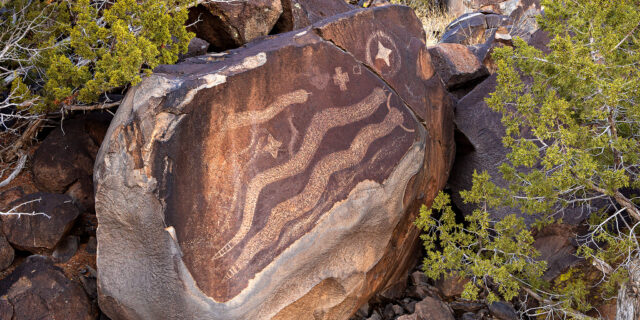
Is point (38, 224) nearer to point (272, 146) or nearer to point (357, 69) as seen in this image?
point (272, 146)

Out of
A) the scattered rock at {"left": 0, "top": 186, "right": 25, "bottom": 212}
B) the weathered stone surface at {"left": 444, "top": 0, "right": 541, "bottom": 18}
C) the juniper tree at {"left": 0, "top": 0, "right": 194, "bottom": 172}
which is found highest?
the juniper tree at {"left": 0, "top": 0, "right": 194, "bottom": 172}

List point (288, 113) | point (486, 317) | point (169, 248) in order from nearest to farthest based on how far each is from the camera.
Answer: point (169, 248), point (288, 113), point (486, 317)

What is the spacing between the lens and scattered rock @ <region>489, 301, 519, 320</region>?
158 inches

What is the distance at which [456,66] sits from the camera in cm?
564

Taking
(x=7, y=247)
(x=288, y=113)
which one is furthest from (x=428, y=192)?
(x=7, y=247)

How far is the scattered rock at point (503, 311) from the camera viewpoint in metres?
4.02

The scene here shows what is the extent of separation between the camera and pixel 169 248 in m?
3.09

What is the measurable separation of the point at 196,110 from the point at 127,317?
1358 millimetres

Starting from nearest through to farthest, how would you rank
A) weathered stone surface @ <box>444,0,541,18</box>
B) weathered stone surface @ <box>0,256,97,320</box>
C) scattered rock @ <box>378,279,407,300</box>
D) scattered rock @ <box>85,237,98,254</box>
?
weathered stone surface @ <box>0,256,97,320</box> → scattered rock @ <box>85,237,98,254</box> → scattered rock @ <box>378,279,407,300</box> → weathered stone surface @ <box>444,0,541,18</box>

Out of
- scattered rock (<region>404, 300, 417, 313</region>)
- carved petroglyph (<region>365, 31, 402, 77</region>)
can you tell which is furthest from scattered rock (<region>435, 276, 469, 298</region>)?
carved petroglyph (<region>365, 31, 402, 77</region>)

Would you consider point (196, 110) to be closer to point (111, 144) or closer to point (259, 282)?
point (111, 144)

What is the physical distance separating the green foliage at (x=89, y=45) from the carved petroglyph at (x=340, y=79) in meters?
1.24

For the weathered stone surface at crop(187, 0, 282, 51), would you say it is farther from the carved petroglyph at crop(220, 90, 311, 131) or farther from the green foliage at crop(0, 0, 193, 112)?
the carved petroglyph at crop(220, 90, 311, 131)

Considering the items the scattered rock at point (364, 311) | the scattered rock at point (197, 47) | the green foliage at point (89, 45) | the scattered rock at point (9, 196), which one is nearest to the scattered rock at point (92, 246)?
Result: the scattered rock at point (9, 196)
